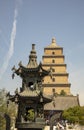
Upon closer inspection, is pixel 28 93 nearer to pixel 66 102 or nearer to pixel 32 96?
pixel 32 96

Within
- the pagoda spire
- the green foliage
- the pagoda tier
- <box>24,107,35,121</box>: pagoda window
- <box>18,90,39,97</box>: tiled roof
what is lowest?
<box>24,107,35,121</box>: pagoda window

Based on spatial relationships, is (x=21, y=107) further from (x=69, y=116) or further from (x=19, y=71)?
(x=69, y=116)

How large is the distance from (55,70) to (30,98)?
1954 inches

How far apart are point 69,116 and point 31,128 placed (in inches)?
1086

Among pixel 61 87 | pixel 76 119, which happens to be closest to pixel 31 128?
pixel 76 119

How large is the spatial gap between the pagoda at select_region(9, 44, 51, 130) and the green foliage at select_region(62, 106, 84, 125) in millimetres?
25540

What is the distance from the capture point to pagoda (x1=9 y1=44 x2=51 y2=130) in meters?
17.2

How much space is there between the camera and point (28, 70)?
18078 millimetres

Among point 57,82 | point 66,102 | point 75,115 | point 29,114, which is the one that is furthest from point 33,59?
point 57,82

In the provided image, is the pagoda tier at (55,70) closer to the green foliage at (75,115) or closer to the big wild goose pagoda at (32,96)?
the green foliage at (75,115)

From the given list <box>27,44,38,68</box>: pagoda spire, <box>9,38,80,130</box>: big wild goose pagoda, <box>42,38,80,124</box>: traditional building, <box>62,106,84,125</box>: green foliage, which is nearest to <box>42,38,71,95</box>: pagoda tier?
<box>42,38,80,124</box>: traditional building

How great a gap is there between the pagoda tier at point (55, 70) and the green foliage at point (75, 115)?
17.2 metres

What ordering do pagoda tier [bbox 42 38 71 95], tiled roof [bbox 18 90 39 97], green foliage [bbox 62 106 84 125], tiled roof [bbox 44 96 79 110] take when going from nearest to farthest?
tiled roof [bbox 18 90 39 97]
green foliage [bbox 62 106 84 125]
tiled roof [bbox 44 96 79 110]
pagoda tier [bbox 42 38 71 95]

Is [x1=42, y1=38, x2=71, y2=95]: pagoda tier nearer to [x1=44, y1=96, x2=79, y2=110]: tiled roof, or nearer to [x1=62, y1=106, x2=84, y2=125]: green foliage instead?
[x1=44, y1=96, x2=79, y2=110]: tiled roof
